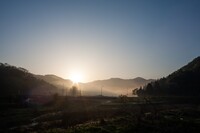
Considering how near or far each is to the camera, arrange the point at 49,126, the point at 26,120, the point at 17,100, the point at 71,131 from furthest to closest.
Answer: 1. the point at 17,100
2. the point at 26,120
3. the point at 49,126
4. the point at 71,131

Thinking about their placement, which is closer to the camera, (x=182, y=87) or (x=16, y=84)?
(x=16, y=84)

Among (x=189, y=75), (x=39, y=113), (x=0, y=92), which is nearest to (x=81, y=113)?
(x=39, y=113)

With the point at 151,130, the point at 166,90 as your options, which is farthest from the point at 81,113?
the point at 166,90

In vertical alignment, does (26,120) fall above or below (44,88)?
below

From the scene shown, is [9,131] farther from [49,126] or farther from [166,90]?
[166,90]

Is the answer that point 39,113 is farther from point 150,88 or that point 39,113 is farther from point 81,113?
point 150,88

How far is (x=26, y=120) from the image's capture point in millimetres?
61375

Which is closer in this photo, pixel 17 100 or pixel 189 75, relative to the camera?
pixel 17 100

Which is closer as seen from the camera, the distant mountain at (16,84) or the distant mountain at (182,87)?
the distant mountain at (16,84)

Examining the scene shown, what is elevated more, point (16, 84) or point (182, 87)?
point (16, 84)

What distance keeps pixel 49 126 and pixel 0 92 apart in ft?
291

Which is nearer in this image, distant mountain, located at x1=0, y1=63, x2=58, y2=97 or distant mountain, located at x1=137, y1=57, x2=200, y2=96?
distant mountain, located at x1=0, y1=63, x2=58, y2=97

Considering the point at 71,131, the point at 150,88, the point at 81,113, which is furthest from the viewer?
the point at 150,88

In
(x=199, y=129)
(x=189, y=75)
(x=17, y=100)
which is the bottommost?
(x=199, y=129)
